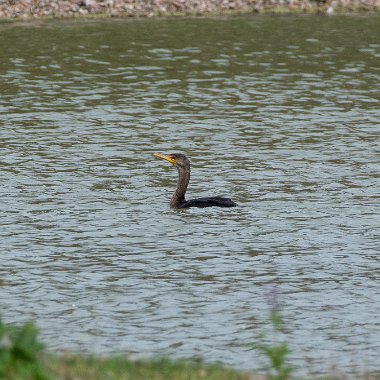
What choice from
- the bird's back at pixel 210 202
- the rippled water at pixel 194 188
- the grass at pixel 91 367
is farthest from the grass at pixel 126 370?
the bird's back at pixel 210 202

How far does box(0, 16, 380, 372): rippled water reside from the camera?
14.9 metres

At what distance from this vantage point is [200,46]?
4022 cm

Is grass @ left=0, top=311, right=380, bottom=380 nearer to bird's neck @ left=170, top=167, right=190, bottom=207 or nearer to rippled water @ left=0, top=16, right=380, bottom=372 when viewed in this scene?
rippled water @ left=0, top=16, right=380, bottom=372

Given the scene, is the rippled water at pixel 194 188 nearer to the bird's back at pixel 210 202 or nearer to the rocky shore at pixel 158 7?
the bird's back at pixel 210 202

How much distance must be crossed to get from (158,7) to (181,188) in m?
25.7

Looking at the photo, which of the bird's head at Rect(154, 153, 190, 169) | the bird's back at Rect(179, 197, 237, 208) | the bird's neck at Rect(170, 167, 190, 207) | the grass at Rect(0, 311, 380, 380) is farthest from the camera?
the bird's head at Rect(154, 153, 190, 169)

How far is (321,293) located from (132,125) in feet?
45.7

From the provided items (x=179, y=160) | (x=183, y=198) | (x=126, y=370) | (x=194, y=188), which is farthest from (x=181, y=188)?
(x=126, y=370)

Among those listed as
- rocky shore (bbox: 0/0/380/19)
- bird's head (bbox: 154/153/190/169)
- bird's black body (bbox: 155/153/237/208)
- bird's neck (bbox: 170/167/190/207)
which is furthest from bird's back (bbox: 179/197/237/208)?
rocky shore (bbox: 0/0/380/19)

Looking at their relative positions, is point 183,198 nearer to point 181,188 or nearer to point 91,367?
point 181,188

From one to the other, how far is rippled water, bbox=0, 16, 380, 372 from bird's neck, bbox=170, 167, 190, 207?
43 cm

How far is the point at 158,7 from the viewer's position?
47188 millimetres

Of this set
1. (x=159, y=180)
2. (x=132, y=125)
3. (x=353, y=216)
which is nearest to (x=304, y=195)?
(x=353, y=216)

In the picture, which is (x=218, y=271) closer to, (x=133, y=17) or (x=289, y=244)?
(x=289, y=244)
